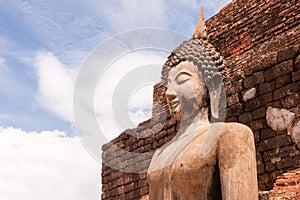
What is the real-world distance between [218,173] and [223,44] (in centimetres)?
729

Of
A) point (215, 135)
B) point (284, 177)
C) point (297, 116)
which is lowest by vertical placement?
point (215, 135)

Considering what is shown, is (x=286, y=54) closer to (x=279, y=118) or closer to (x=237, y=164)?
(x=279, y=118)

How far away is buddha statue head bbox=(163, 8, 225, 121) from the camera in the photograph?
305cm

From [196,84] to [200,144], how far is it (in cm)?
39

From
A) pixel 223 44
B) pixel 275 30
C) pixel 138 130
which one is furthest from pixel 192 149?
pixel 138 130

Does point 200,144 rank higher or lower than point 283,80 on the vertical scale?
lower

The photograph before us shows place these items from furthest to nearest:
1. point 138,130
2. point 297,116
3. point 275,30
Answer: point 138,130 → point 275,30 → point 297,116

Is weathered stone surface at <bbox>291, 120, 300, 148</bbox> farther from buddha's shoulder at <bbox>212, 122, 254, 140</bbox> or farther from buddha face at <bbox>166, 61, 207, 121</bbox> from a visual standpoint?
buddha's shoulder at <bbox>212, 122, 254, 140</bbox>

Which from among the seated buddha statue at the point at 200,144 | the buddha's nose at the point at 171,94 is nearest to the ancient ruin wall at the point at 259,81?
the seated buddha statue at the point at 200,144

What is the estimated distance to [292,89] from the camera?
705 cm

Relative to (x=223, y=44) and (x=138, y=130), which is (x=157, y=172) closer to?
(x=223, y=44)

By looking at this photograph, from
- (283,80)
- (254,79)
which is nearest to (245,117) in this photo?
(254,79)

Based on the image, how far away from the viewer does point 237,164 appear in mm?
2648

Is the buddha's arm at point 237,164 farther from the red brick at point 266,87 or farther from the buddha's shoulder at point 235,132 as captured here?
the red brick at point 266,87
